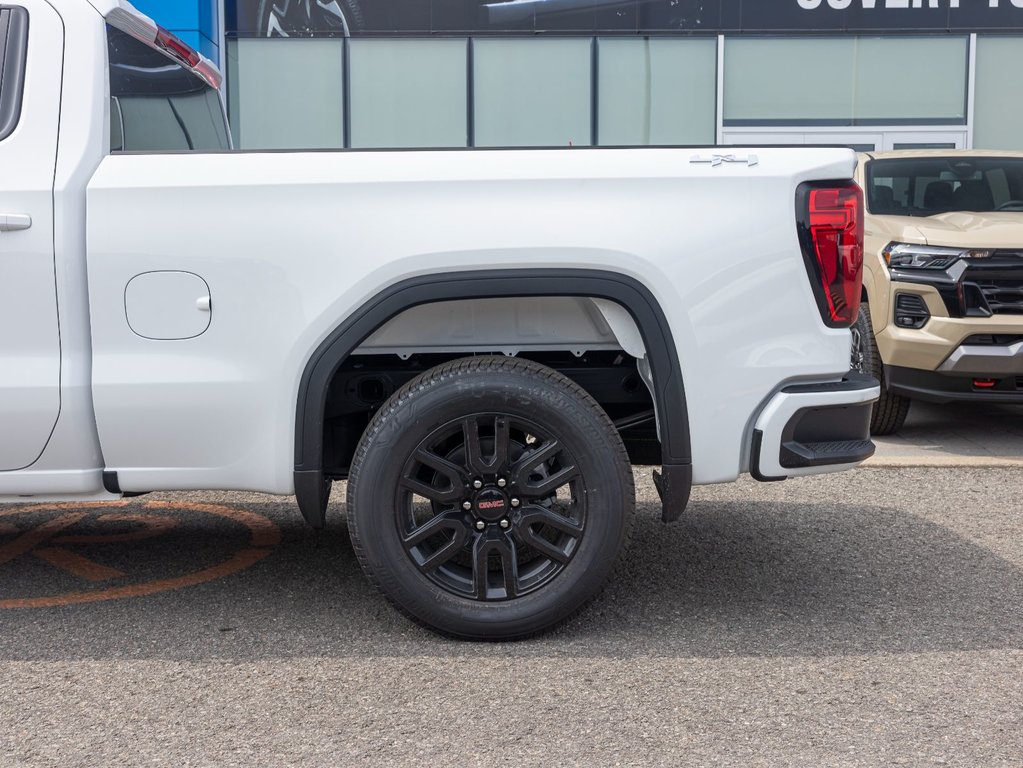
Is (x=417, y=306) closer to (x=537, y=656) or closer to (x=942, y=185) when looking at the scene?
(x=537, y=656)

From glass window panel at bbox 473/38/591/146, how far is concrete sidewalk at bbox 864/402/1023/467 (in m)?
9.15

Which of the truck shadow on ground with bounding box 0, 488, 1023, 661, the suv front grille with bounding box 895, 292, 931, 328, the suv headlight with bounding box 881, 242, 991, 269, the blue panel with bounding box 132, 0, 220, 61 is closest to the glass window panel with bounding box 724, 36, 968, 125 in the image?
the blue panel with bounding box 132, 0, 220, 61

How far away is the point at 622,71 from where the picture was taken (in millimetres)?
16406

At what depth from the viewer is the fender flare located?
3355 mm

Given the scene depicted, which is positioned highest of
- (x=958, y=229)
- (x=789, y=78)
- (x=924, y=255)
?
(x=789, y=78)

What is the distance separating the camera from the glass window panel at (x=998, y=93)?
16.7m

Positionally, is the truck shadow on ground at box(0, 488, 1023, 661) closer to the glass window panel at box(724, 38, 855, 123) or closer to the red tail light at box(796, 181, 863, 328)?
the red tail light at box(796, 181, 863, 328)

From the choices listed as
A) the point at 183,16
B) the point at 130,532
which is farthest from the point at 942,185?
the point at 183,16

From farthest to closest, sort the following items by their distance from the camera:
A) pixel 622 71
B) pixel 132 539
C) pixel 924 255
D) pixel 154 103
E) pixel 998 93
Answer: pixel 998 93
pixel 622 71
pixel 924 255
pixel 132 539
pixel 154 103

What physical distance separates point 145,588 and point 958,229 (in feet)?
15.6

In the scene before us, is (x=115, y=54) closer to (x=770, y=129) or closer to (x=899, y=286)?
(x=899, y=286)

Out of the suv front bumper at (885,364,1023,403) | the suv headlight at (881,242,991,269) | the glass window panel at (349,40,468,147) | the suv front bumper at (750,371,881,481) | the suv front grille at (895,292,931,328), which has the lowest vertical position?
the suv front bumper at (885,364,1023,403)

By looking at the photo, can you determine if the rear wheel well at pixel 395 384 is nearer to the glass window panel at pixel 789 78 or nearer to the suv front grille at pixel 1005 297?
the suv front grille at pixel 1005 297

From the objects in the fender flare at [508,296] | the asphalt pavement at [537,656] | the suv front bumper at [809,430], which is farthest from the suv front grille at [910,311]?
the fender flare at [508,296]
